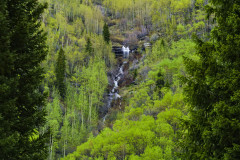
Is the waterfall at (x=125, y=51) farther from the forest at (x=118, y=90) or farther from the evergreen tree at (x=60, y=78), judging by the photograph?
the evergreen tree at (x=60, y=78)

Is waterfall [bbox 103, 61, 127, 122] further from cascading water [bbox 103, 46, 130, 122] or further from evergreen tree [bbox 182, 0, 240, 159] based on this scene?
evergreen tree [bbox 182, 0, 240, 159]

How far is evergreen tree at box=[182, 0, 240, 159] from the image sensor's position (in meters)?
5.70

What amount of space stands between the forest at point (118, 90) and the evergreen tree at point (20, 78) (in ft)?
0.11

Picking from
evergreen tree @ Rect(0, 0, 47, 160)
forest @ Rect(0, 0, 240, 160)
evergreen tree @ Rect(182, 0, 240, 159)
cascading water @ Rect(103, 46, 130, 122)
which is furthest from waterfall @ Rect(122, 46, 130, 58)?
evergreen tree @ Rect(182, 0, 240, 159)

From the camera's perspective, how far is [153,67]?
220 feet

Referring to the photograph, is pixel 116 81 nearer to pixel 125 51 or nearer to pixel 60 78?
pixel 125 51

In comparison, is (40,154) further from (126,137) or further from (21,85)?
(126,137)

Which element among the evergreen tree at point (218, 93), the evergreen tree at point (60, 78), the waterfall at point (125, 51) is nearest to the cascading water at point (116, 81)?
the waterfall at point (125, 51)

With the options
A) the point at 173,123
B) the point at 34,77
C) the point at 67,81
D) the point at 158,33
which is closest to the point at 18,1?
the point at 34,77

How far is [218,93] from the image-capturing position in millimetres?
6477

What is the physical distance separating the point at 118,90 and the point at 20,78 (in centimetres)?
6825

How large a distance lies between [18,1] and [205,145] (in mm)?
8592

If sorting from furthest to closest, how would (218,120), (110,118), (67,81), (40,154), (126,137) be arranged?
1. (67,81)
2. (110,118)
3. (126,137)
4. (40,154)
5. (218,120)

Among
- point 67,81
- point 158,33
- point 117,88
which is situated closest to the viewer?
point 67,81
